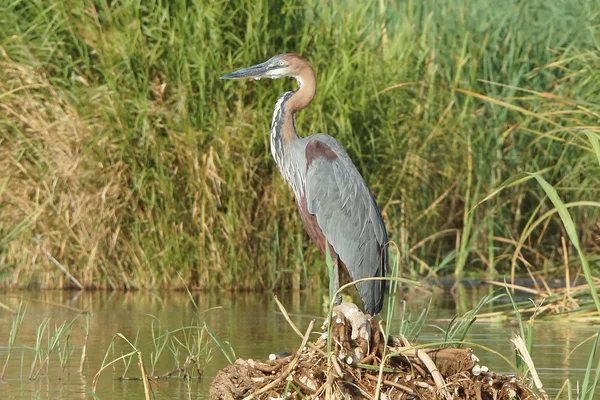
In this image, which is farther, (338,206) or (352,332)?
(338,206)

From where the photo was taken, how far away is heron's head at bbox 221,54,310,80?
701 centimetres

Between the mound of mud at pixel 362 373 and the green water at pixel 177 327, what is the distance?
0.67m

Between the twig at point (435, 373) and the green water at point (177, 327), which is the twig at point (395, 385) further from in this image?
the green water at point (177, 327)

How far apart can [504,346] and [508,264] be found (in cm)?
362

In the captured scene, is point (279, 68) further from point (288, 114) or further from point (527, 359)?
point (527, 359)

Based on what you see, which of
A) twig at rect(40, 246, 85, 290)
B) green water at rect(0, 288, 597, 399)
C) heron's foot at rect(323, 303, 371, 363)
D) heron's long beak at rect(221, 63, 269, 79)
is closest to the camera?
Answer: heron's foot at rect(323, 303, 371, 363)

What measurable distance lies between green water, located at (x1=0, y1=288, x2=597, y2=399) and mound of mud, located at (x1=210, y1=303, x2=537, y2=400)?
0.67 m

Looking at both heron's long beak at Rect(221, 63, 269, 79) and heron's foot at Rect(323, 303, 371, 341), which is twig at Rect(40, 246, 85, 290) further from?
heron's foot at Rect(323, 303, 371, 341)

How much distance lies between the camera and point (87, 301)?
864 cm

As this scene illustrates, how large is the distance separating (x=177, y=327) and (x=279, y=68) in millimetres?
1660

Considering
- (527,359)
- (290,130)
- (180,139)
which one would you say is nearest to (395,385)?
(527,359)

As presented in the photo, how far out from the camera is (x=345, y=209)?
6629 mm

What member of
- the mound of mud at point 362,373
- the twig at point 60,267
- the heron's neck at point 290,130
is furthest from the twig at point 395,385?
the twig at point 60,267

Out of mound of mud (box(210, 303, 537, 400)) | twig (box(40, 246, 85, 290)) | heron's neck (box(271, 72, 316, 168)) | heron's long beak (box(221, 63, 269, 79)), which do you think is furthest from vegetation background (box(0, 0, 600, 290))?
mound of mud (box(210, 303, 537, 400))
